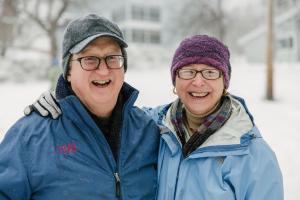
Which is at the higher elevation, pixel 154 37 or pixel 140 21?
pixel 140 21

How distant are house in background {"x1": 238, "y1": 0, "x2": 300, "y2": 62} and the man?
31.6 metres

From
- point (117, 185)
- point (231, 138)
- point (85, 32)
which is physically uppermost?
point (85, 32)

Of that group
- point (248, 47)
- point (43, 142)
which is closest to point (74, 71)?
point (43, 142)

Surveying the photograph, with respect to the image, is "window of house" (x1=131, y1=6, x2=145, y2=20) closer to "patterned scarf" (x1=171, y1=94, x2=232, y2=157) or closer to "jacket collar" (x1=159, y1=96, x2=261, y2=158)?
"patterned scarf" (x1=171, y1=94, x2=232, y2=157)

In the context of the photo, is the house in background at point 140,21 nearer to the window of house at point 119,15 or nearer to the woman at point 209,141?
the window of house at point 119,15

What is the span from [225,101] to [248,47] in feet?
114

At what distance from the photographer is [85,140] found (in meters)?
2.61

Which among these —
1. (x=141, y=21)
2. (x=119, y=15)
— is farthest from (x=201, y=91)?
(x=119, y=15)

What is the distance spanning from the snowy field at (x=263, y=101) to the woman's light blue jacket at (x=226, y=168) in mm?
3286

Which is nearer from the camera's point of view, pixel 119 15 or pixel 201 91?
pixel 201 91

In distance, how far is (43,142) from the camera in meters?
2.49

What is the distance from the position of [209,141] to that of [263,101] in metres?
15.2

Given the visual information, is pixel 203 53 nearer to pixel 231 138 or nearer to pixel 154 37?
pixel 231 138

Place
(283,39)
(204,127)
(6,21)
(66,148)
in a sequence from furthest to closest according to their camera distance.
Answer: (6,21)
(283,39)
(204,127)
(66,148)
